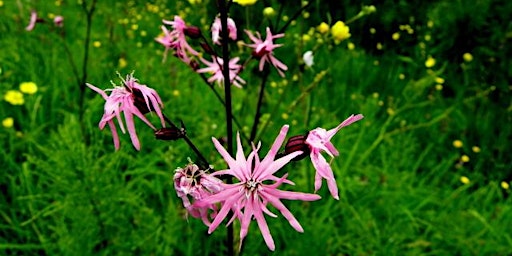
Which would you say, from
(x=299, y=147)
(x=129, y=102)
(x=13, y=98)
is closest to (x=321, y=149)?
(x=299, y=147)

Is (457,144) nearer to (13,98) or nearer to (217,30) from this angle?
(217,30)

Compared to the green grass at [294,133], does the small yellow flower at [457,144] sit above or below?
below

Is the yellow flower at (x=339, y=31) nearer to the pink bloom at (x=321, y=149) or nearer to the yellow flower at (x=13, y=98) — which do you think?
the pink bloom at (x=321, y=149)

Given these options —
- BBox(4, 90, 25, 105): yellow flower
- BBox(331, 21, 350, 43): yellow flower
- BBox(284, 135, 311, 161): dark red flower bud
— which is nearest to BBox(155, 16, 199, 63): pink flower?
BBox(284, 135, 311, 161): dark red flower bud

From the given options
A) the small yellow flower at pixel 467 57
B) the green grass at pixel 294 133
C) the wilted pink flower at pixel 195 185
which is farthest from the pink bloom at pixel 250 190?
the small yellow flower at pixel 467 57

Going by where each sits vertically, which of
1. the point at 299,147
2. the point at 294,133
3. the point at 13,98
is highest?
the point at 299,147

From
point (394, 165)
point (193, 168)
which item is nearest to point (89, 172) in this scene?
point (193, 168)

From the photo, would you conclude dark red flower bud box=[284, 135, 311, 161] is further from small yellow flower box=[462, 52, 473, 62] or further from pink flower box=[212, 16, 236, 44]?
small yellow flower box=[462, 52, 473, 62]

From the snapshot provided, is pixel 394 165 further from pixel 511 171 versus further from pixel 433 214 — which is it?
pixel 511 171
